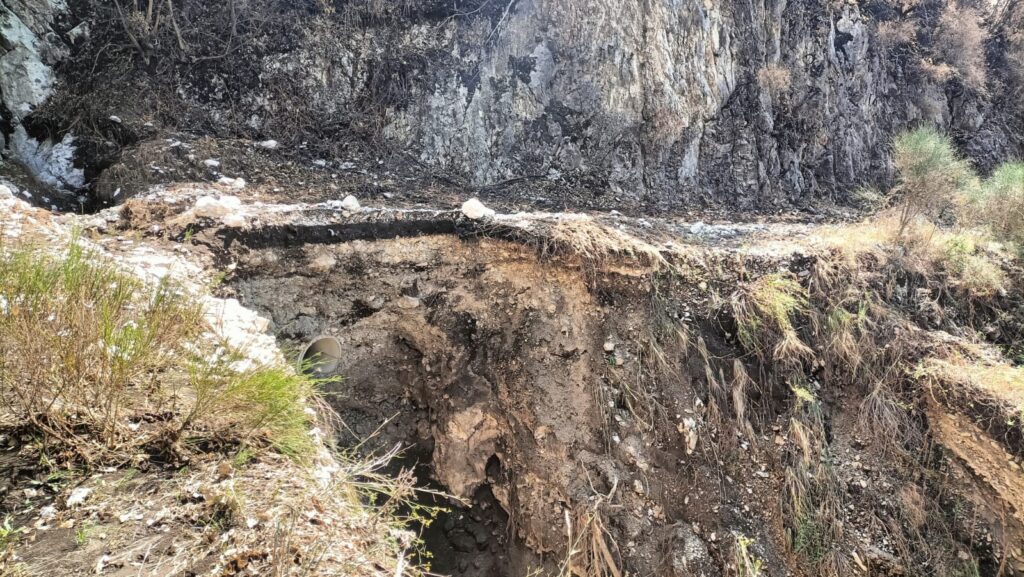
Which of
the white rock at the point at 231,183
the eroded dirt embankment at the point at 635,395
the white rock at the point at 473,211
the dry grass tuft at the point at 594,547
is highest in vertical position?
the white rock at the point at 231,183

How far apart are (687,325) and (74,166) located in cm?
641

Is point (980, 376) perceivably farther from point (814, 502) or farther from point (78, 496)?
point (78, 496)

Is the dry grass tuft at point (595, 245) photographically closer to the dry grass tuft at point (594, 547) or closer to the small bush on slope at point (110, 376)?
the dry grass tuft at point (594, 547)

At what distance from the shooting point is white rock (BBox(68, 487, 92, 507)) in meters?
1.42

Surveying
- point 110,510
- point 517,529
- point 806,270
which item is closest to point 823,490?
point 806,270

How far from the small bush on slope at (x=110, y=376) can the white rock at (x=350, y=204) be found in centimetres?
270

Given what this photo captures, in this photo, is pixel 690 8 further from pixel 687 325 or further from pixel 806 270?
pixel 687 325

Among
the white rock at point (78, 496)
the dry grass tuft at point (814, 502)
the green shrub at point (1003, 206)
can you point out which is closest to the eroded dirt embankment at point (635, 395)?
the dry grass tuft at point (814, 502)

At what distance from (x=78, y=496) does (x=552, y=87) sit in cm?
656

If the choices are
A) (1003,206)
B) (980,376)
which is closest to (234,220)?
(980,376)

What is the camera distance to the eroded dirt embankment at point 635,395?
13.3 ft

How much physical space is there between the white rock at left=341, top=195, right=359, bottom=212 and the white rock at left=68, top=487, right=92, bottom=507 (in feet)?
11.6

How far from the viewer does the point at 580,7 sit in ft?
21.9

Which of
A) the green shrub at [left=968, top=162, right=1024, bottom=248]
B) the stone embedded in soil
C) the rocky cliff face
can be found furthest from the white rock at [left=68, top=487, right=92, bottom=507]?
the green shrub at [left=968, top=162, right=1024, bottom=248]
